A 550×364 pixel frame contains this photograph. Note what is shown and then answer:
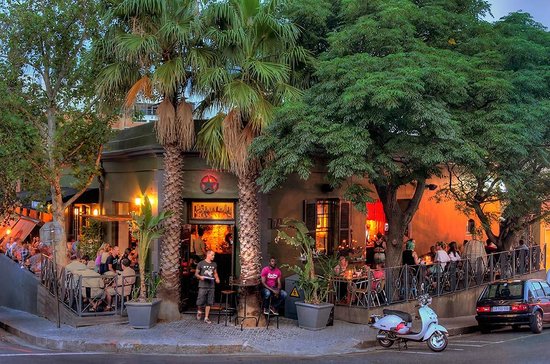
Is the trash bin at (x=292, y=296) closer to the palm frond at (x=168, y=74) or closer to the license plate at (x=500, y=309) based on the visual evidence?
the license plate at (x=500, y=309)

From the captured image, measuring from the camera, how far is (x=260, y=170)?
1571cm

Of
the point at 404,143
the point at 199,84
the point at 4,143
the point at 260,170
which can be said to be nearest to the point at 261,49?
the point at 199,84

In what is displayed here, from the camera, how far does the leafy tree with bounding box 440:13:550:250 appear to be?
14.7 meters

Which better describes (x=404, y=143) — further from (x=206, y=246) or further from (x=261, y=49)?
(x=206, y=246)

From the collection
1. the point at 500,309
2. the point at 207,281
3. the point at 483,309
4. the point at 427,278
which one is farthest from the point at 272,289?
the point at 500,309

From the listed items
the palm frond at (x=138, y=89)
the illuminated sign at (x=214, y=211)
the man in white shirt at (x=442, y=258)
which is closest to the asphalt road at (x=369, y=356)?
the man in white shirt at (x=442, y=258)

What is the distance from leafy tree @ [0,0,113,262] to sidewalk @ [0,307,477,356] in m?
3.73

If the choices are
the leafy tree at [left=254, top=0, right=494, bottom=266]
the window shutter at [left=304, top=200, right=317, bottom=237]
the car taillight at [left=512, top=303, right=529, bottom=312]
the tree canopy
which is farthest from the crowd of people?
the car taillight at [left=512, top=303, right=529, bottom=312]

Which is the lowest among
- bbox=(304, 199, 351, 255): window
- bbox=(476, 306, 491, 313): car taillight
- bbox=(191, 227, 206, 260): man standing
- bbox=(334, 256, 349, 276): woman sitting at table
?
bbox=(476, 306, 491, 313): car taillight

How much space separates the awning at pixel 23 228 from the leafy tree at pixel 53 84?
10085 mm

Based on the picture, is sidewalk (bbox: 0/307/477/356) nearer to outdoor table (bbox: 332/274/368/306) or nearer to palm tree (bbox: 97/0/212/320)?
outdoor table (bbox: 332/274/368/306)

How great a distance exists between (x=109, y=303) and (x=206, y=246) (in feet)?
10.7

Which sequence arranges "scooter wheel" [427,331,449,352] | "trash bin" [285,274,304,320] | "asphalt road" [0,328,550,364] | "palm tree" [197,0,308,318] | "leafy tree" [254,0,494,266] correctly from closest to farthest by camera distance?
"asphalt road" [0,328,550,364] → "scooter wheel" [427,331,449,352] → "leafy tree" [254,0,494,266] → "palm tree" [197,0,308,318] → "trash bin" [285,274,304,320]

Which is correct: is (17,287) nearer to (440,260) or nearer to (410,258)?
(410,258)
